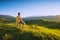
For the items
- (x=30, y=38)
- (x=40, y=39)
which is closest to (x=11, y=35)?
(x=30, y=38)

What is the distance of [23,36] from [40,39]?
3106mm

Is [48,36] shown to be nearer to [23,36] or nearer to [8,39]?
[23,36]

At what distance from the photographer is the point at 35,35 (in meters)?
29.2

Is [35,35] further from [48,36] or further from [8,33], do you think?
[8,33]

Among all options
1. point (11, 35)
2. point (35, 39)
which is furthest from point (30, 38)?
point (11, 35)

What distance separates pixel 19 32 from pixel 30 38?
2670mm

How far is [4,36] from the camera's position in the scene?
28625mm

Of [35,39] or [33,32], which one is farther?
[33,32]

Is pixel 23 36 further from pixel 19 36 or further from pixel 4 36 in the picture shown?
pixel 4 36

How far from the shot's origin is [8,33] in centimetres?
2952

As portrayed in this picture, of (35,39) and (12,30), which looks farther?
(12,30)

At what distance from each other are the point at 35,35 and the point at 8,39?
498 centimetres

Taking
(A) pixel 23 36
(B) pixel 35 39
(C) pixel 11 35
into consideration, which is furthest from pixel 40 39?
(C) pixel 11 35

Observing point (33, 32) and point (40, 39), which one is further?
point (33, 32)
